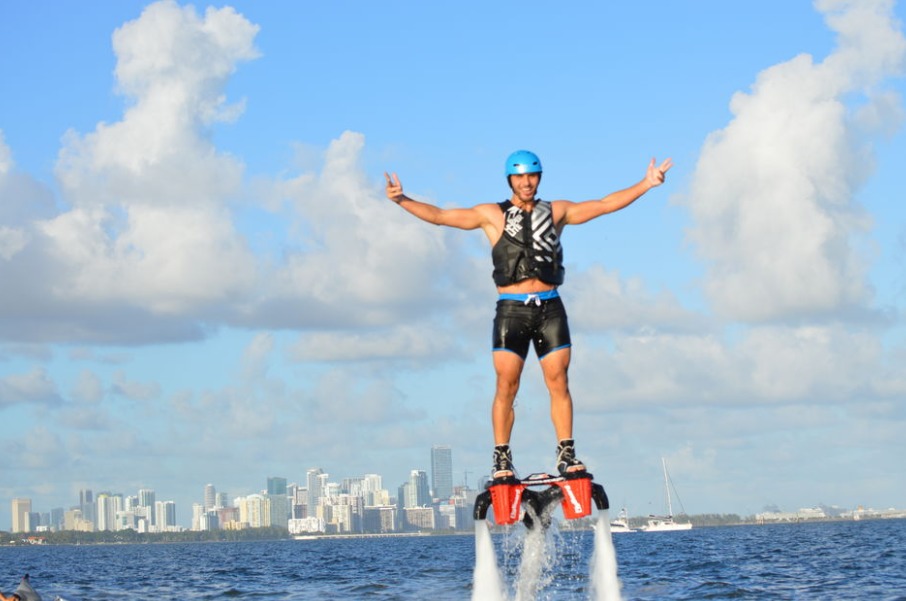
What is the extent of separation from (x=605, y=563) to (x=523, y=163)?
472cm

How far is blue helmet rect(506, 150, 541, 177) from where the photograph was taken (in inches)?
A: 540

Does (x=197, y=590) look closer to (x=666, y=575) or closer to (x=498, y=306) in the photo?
(x=666, y=575)

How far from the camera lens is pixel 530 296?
13.8m

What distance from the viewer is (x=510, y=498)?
44.9ft

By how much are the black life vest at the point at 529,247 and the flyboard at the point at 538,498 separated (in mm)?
2285

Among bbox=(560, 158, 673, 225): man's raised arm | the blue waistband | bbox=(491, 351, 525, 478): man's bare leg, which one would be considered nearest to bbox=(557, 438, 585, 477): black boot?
bbox=(491, 351, 525, 478): man's bare leg

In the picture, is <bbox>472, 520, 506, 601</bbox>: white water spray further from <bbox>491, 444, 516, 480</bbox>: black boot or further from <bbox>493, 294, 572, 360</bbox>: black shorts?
<bbox>493, 294, 572, 360</bbox>: black shorts

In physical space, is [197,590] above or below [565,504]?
below

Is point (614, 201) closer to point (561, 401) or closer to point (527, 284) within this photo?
point (527, 284)

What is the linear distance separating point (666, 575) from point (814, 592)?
14258 mm

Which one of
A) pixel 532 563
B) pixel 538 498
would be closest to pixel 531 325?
pixel 538 498

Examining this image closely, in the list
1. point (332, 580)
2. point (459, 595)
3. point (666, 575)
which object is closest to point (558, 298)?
point (459, 595)

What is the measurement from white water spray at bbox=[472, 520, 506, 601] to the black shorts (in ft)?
7.05

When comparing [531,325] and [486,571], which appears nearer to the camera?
[531,325]
